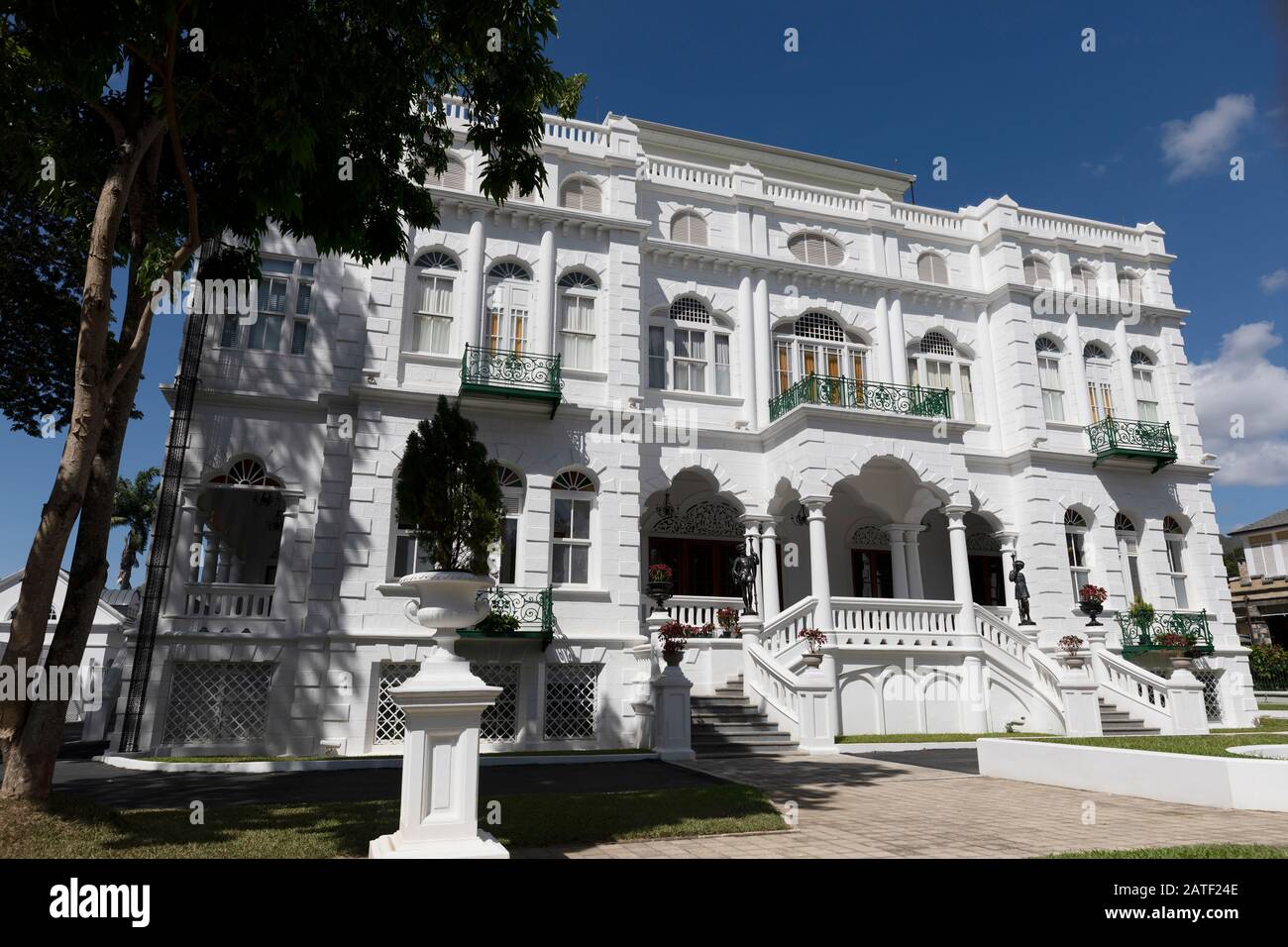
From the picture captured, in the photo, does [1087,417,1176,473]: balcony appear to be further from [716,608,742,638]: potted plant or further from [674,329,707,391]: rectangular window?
[716,608,742,638]: potted plant

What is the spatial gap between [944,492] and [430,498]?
14.4 m

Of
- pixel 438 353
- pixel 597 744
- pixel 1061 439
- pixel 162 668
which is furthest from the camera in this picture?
pixel 1061 439

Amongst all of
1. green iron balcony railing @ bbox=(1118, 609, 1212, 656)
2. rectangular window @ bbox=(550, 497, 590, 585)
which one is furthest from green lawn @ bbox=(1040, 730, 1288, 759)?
rectangular window @ bbox=(550, 497, 590, 585)

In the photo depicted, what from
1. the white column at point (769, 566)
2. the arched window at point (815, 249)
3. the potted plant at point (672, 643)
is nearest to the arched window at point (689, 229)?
the arched window at point (815, 249)

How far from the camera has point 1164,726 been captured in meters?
16.2

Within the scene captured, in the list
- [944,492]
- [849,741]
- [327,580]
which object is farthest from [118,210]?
[944,492]

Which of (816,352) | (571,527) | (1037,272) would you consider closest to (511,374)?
(571,527)

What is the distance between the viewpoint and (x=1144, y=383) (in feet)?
77.0

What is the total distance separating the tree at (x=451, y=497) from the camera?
7297 millimetres

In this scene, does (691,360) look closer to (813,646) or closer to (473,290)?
(473,290)

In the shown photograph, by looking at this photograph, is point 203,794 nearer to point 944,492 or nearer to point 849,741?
point 849,741

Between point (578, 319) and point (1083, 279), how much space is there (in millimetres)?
15478

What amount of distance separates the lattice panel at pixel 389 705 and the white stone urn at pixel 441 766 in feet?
33.2

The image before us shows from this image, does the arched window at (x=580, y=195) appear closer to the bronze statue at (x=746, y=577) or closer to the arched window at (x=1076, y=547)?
the bronze statue at (x=746, y=577)
